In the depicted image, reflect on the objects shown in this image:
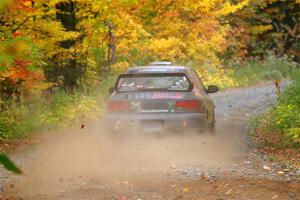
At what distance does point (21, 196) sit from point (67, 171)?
1561 millimetres

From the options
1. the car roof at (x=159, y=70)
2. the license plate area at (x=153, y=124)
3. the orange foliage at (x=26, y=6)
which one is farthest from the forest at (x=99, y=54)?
the license plate area at (x=153, y=124)

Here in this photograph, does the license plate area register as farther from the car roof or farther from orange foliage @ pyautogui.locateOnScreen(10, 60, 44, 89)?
orange foliage @ pyautogui.locateOnScreen(10, 60, 44, 89)

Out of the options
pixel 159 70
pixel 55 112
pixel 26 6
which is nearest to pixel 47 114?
pixel 55 112

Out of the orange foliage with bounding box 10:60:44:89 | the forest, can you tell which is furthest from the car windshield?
the orange foliage with bounding box 10:60:44:89

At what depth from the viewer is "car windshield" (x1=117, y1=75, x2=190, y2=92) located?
33.5 ft

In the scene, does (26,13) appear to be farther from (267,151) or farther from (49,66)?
(267,151)

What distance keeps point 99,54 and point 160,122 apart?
11268 millimetres

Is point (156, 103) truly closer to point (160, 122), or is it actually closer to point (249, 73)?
point (160, 122)

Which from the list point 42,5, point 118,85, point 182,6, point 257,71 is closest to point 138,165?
point 118,85

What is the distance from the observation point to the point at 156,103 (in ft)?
A: 32.8

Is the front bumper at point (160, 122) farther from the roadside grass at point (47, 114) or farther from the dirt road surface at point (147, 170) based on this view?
the roadside grass at point (47, 114)

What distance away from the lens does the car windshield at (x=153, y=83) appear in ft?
33.5

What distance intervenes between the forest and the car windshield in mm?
1698

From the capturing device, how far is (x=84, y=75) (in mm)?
18141
